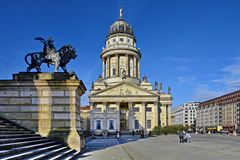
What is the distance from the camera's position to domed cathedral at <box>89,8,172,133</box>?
76.8m

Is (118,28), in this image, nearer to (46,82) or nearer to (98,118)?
(98,118)

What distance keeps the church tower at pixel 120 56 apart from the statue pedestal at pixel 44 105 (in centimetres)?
7550

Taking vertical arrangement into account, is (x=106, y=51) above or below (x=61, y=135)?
above

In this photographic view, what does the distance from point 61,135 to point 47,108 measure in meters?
1.53

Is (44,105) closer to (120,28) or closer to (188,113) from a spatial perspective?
(120,28)

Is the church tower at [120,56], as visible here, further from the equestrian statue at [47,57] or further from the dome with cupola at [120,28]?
the equestrian statue at [47,57]

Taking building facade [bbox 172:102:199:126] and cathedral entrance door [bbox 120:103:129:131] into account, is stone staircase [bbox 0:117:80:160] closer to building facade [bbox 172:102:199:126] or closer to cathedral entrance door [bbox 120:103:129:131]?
cathedral entrance door [bbox 120:103:129:131]

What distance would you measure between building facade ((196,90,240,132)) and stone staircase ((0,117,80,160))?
9659 centimetres

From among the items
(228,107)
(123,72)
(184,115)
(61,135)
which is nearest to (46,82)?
(61,135)

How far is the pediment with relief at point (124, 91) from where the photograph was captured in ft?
273

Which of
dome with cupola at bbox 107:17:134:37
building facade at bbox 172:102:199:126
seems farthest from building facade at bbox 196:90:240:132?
dome with cupola at bbox 107:17:134:37

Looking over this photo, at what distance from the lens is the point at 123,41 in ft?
323

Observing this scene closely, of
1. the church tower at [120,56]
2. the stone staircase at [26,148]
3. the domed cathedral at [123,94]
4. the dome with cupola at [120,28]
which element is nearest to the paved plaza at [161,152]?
the stone staircase at [26,148]

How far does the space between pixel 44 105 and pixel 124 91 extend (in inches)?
2709
